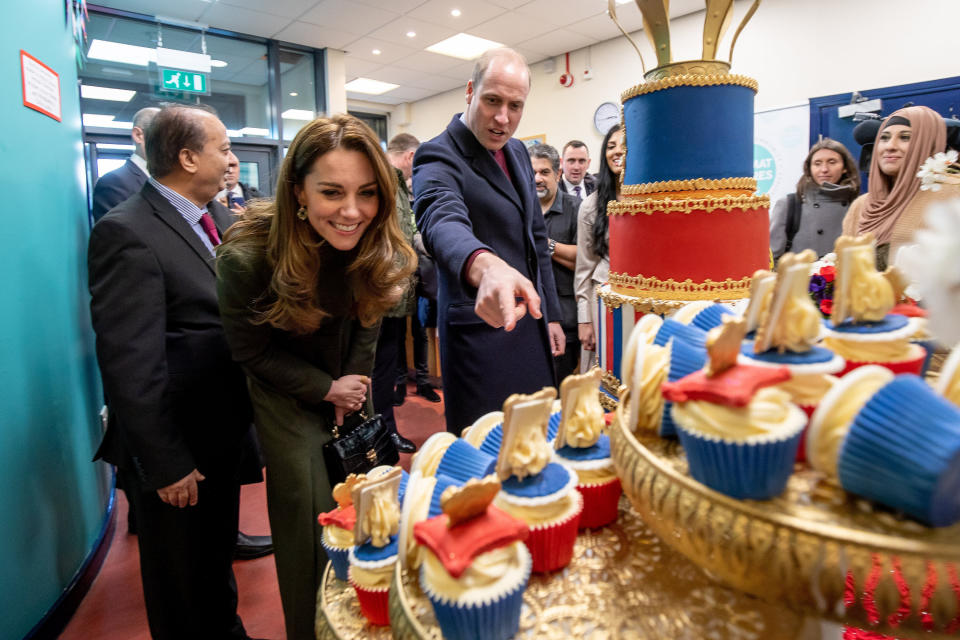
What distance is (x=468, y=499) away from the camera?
521 mm

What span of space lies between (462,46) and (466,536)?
7438 millimetres

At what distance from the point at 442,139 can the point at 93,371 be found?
1971mm

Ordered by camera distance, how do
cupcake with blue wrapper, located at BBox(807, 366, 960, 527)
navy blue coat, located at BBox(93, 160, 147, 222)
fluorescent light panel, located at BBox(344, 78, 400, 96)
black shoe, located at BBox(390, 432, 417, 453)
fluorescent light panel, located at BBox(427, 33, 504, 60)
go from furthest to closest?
1. fluorescent light panel, located at BBox(344, 78, 400, 96)
2. fluorescent light panel, located at BBox(427, 33, 504, 60)
3. black shoe, located at BBox(390, 432, 417, 453)
4. navy blue coat, located at BBox(93, 160, 147, 222)
5. cupcake with blue wrapper, located at BBox(807, 366, 960, 527)

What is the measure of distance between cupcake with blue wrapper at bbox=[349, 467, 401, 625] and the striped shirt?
48.6 inches

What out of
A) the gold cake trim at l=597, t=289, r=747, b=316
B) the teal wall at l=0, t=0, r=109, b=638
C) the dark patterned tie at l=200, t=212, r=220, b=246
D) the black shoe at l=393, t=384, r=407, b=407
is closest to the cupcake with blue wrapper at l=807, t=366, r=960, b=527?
the gold cake trim at l=597, t=289, r=747, b=316

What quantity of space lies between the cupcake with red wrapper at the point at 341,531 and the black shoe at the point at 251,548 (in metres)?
1.91

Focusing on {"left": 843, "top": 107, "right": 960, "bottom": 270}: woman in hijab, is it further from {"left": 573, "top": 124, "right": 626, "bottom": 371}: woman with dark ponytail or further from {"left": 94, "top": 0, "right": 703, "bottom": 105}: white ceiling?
{"left": 94, "top": 0, "right": 703, "bottom": 105}: white ceiling

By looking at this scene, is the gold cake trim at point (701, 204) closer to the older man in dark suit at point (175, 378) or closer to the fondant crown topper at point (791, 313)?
the fondant crown topper at point (791, 313)

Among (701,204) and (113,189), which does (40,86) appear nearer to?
(113,189)

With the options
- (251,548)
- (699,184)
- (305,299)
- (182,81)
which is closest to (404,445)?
(251,548)

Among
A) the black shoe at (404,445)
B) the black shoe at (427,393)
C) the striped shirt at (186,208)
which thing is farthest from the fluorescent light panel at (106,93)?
the striped shirt at (186,208)

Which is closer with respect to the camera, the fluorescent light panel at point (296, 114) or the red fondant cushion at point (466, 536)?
the red fondant cushion at point (466, 536)

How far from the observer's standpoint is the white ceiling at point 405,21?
5.69 m

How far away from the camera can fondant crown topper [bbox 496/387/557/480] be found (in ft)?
2.01
